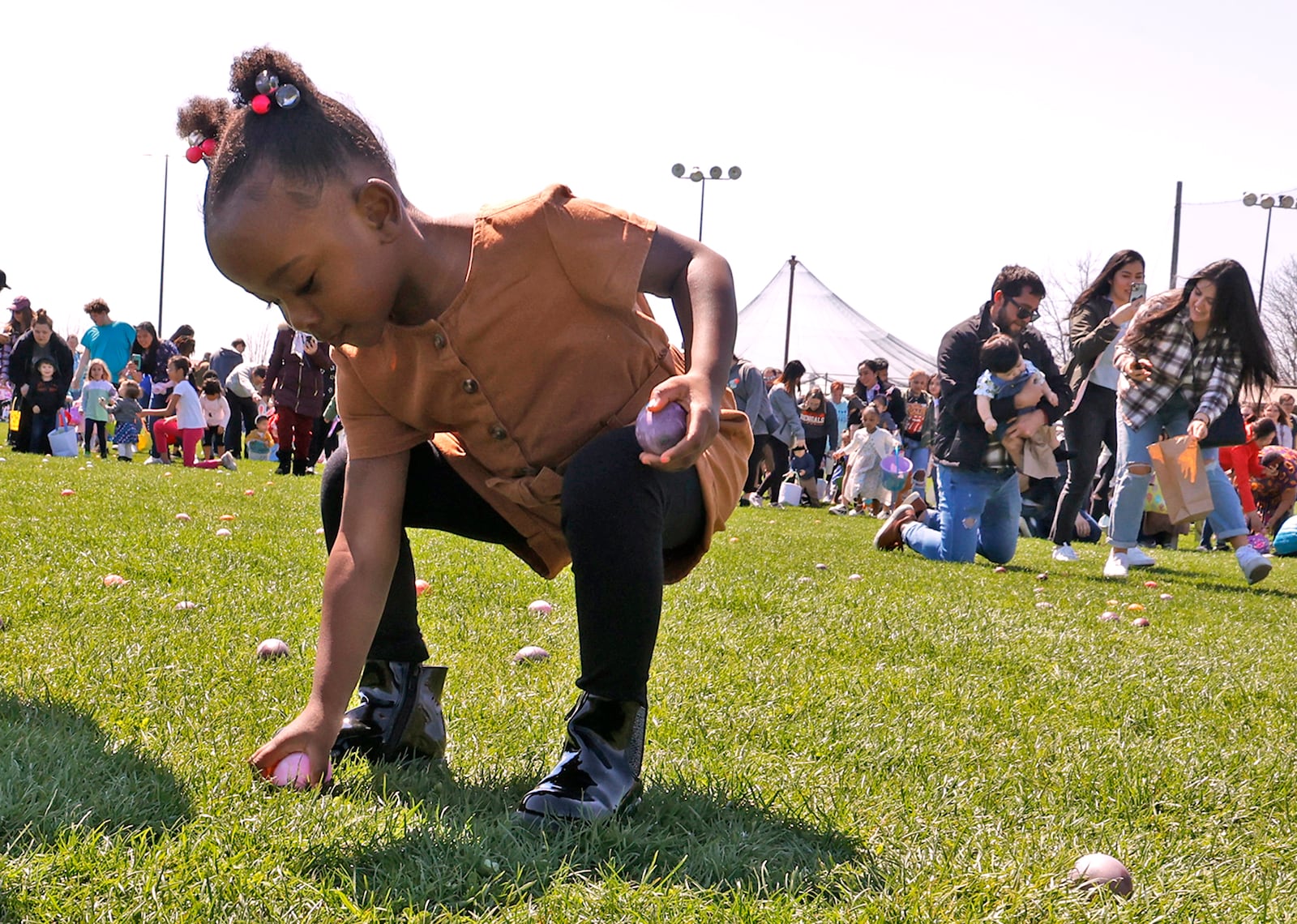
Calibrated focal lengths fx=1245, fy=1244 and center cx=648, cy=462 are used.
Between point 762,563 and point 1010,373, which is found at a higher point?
point 1010,373

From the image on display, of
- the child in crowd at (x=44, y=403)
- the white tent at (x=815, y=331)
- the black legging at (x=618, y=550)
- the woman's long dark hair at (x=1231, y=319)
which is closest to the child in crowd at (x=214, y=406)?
the child in crowd at (x=44, y=403)

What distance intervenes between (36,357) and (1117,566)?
12.3 m

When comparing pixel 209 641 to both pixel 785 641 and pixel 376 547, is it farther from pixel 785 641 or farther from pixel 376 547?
pixel 785 641

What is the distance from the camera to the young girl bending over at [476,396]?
2133mm

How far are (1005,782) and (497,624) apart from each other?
2047mm

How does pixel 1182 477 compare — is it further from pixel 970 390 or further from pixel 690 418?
pixel 690 418

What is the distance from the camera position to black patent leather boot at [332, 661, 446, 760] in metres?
2.60

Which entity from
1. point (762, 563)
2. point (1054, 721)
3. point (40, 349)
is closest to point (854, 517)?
point (762, 563)

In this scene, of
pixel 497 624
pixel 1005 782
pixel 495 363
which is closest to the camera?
pixel 495 363

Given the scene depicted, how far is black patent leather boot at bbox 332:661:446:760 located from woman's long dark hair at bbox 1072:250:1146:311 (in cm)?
→ 688

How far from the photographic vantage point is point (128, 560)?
16.6ft

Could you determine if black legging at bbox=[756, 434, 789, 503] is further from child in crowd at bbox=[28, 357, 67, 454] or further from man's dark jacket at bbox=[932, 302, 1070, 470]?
child in crowd at bbox=[28, 357, 67, 454]

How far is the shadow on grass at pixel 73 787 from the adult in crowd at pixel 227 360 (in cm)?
1709

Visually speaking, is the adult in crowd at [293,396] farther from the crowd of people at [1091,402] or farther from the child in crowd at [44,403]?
Answer: the crowd of people at [1091,402]
